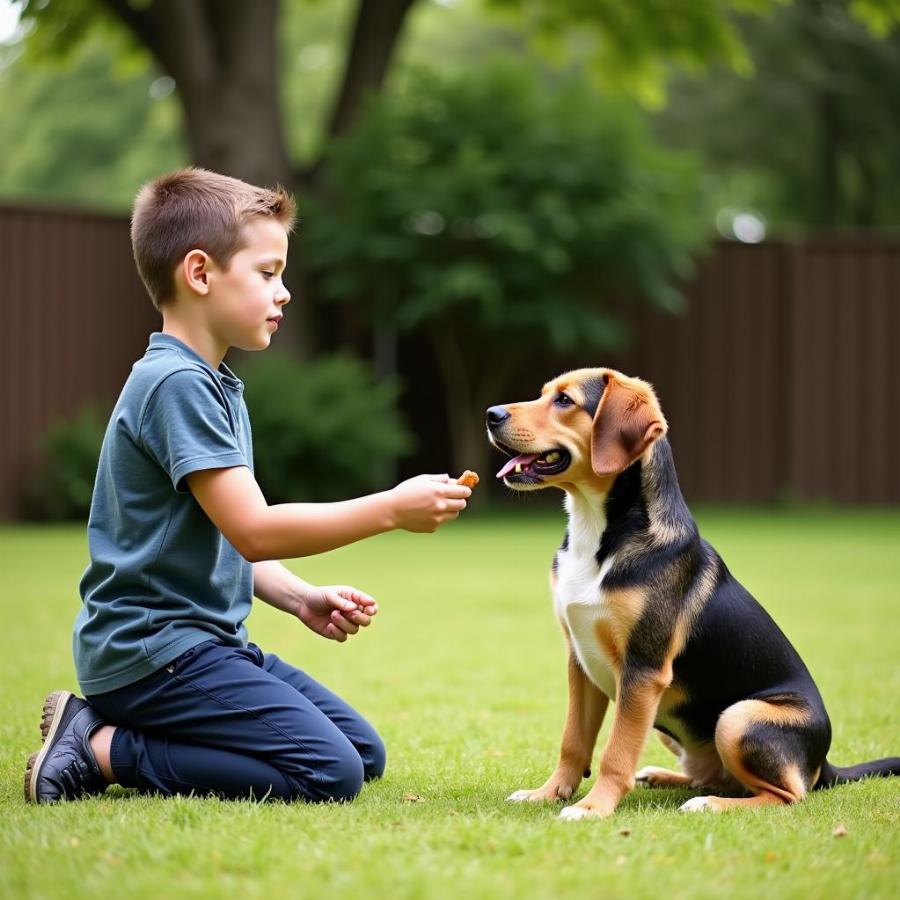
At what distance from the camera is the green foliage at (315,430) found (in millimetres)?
14312

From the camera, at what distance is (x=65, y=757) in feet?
11.9

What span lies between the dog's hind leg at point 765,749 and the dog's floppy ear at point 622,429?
80 centimetres

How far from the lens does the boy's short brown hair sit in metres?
3.72

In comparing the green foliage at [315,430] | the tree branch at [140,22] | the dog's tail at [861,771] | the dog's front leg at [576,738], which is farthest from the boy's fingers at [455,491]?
the tree branch at [140,22]

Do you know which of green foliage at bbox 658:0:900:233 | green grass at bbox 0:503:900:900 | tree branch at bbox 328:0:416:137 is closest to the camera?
green grass at bbox 0:503:900:900

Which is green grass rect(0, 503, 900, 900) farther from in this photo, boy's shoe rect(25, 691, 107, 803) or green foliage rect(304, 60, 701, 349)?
green foliage rect(304, 60, 701, 349)

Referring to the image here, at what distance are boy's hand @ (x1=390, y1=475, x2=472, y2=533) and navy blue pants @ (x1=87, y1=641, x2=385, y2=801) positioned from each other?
0.71 m

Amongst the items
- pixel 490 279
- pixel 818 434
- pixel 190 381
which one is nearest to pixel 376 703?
pixel 190 381

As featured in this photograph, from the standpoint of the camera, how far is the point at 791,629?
25.0 ft

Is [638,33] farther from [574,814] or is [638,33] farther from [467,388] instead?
[574,814]

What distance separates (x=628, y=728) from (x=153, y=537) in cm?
144

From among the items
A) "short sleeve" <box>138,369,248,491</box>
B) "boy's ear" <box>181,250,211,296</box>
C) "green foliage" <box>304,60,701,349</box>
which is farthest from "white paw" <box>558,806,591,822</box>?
"green foliage" <box>304,60,701,349</box>

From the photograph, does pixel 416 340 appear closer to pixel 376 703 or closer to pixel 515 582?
pixel 515 582

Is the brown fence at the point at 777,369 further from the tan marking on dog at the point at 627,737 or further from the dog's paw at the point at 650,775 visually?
the tan marking on dog at the point at 627,737
